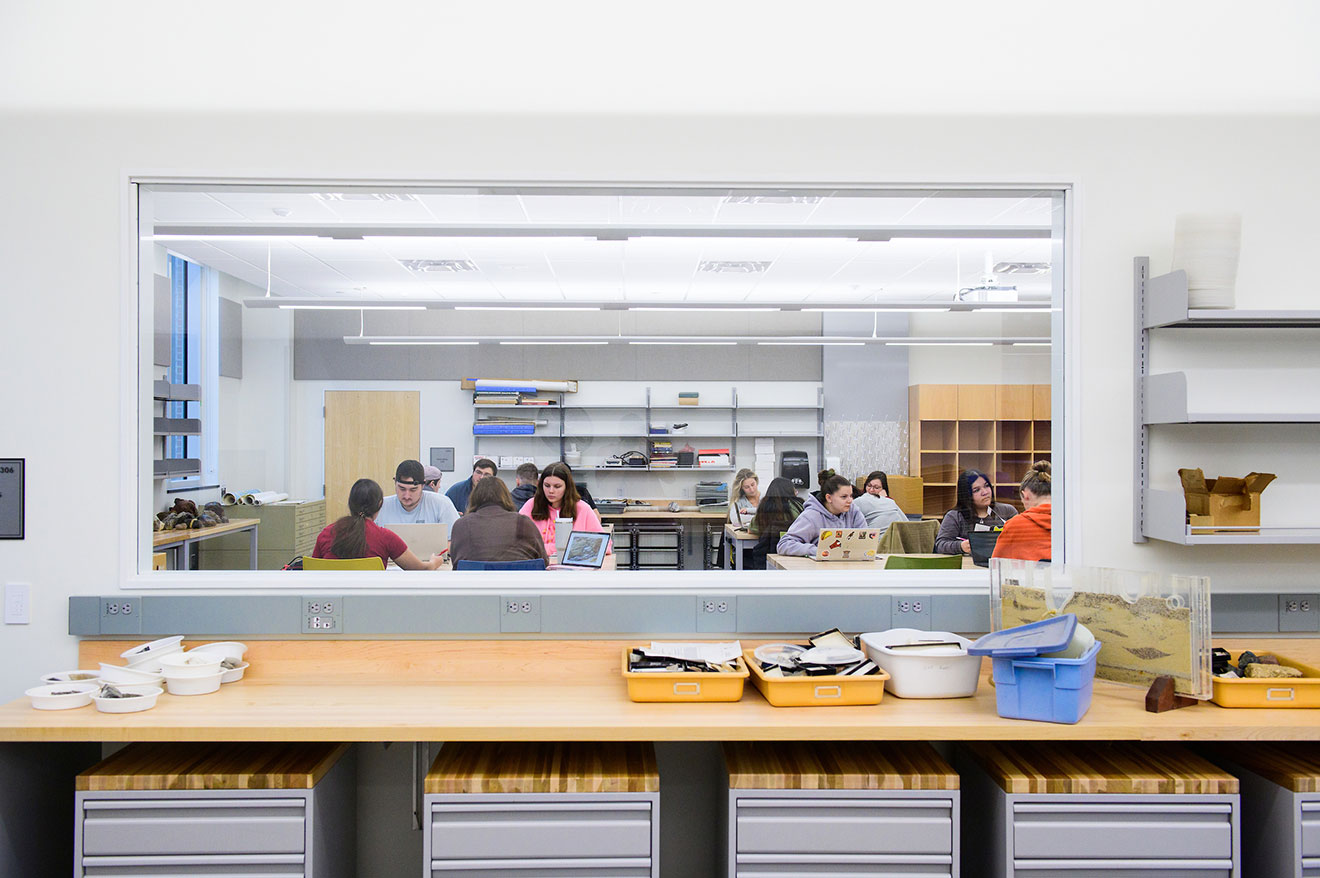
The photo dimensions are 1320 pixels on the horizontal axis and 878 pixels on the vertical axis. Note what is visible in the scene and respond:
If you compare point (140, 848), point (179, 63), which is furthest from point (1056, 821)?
point (179, 63)

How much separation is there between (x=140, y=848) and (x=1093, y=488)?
109 inches

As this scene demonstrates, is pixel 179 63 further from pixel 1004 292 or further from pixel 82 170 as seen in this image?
pixel 1004 292

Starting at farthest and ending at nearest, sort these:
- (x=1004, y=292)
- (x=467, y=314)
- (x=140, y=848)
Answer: (x=467, y=314)
(x=1004, y=292)
(x=140, y=848)

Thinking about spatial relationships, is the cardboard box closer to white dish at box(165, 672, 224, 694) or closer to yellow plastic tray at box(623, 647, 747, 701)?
yellow plastic tray at box(623, 647, 747, 701)

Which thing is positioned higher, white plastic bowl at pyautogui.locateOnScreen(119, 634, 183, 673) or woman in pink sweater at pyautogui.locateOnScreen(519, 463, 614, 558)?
woman in pink sweater at pyautogui.locateOnScreen(519, 463, 614, 558)

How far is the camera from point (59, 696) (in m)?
2.20

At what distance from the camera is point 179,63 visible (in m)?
2.62

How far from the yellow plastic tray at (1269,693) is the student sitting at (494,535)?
7.91ft

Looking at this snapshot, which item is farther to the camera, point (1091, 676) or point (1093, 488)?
point (1093, 488)

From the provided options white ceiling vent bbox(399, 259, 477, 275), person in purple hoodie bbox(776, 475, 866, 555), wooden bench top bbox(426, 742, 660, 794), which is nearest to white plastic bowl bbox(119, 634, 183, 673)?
wooden bench top bbox(426, 742, 660, 794)

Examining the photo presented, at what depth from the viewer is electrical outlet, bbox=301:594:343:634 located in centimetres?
260

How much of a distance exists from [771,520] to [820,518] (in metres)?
0.72

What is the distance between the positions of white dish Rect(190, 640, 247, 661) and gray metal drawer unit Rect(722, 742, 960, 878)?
4.86 feet

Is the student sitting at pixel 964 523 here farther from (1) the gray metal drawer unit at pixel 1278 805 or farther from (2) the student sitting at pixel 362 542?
(2) the student sitting at pixel 362 542
